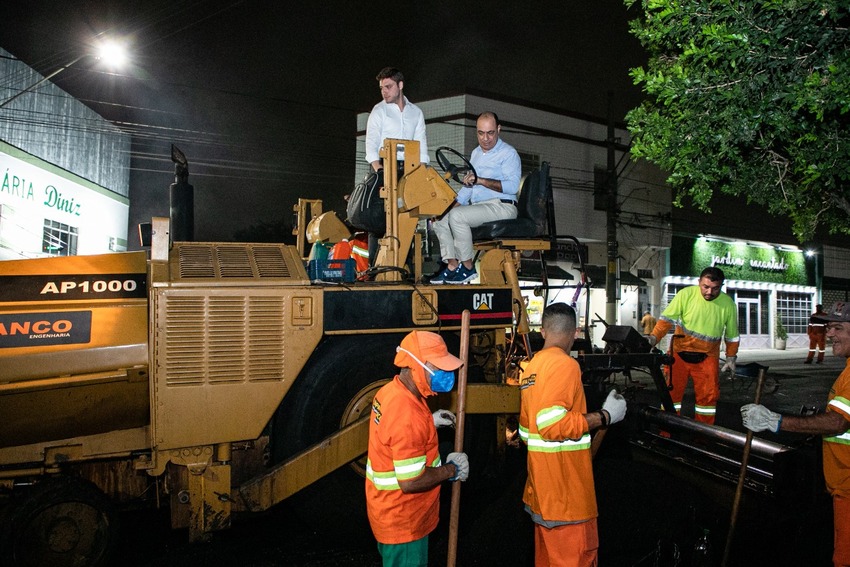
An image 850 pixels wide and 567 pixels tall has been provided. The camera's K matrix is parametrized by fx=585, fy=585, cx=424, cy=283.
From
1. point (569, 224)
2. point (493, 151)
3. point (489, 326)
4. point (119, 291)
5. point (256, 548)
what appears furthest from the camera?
point (569, 224)

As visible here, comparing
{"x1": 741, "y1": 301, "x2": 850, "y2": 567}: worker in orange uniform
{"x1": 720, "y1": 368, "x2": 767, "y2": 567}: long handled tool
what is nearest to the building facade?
{"x1": 720, "y1": 368, "x2": 767, "y2": 567}: long handled tool

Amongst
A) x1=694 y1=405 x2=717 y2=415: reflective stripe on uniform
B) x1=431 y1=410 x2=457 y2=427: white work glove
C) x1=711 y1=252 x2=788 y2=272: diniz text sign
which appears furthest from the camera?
x1=711 y1=252 x2=788 y2=272: diniz text sign

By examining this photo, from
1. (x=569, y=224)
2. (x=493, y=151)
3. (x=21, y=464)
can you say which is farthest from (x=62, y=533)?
(x=569, y=224)

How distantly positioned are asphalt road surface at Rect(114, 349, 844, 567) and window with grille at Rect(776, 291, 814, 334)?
2922 centimetres

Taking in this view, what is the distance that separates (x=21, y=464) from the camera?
371cm

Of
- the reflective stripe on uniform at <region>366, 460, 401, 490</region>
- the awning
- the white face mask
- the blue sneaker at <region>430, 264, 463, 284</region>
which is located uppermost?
the awning

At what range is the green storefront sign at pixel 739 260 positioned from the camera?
2595cm

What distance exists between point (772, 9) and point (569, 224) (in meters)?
19.6

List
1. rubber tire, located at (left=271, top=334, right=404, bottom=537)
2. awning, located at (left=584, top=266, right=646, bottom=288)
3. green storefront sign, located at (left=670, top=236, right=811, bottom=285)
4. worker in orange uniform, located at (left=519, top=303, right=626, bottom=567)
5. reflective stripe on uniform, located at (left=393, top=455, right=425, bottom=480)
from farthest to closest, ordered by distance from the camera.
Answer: green storefront sign, located at (left=670, top=236, right=811, bottom=285), awning, located at (left=584, top=266, right=646, bottom=288), rubber tire, located at (left=271, top=334, right=404, bottom=537), worker in orange uniform, located at (left=519, top=303, right=626, bottom=567), reflective stripe on uniform, located at (left=393, top=455, right=425, bottom=480)

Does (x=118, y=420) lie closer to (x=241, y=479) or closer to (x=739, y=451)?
(x=241, y=479)

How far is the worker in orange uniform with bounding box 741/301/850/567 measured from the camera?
3.55 metres

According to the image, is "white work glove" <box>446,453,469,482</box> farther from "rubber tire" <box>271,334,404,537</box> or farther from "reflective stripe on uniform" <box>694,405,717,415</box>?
"reflective stripe on uniform" <box>694,405,717,415</box>

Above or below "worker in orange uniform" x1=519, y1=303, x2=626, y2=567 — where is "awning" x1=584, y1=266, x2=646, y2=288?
above

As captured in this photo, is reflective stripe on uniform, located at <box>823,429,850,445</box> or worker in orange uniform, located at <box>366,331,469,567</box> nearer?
worker in orange uniform, located at <box>366,331,469,567</box>
